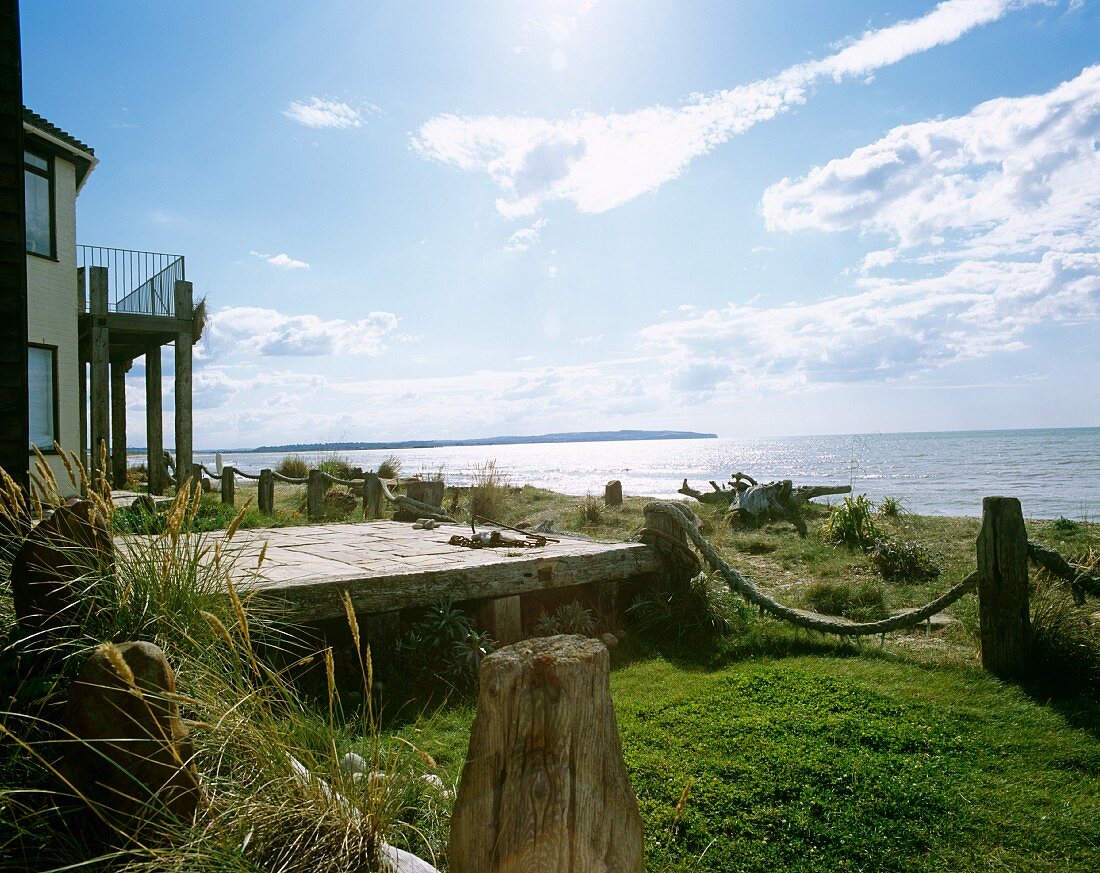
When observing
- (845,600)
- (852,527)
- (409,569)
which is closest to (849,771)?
(409,569)

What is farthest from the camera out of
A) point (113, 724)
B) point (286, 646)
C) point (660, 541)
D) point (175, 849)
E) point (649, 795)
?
point (660, 541)

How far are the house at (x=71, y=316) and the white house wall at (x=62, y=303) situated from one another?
17mm

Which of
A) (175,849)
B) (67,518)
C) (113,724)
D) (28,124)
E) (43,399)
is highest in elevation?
(28,124)

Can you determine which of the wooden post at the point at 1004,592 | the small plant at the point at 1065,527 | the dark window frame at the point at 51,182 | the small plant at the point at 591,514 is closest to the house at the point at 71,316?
the dark window frame at the point at 51,182

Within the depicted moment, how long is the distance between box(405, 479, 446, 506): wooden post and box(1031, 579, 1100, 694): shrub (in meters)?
6.41

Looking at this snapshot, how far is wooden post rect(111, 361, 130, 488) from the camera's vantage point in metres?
16.0

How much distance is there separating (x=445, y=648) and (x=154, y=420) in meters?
13.1

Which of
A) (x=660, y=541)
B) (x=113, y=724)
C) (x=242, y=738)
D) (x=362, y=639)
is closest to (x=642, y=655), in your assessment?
(x=660, y=541)

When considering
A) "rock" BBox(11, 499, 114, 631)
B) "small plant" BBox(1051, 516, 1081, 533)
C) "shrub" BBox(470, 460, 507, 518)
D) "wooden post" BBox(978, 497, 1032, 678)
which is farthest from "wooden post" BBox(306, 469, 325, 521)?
"small plant" BBox(1051, 516, 1081, 533)

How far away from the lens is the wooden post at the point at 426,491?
Answer: 29.2ft

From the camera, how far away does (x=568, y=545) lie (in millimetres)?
6055

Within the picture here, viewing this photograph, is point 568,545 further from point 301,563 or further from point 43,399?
point 43,399

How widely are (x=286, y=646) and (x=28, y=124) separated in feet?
39.2

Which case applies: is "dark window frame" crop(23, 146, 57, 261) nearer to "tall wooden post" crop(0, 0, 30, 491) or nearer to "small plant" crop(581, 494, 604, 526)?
"tall wooden post" crop(0, 0, 30, 491)
